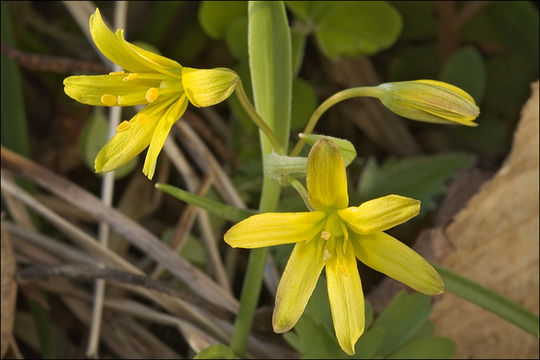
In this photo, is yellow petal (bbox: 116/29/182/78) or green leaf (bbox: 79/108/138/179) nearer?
yellow petal (bbox: 116/29/182/78)

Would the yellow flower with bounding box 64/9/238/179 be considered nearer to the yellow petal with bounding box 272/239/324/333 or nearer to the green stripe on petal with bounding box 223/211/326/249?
the green stripe on petal with bounding box 223/211/326/249

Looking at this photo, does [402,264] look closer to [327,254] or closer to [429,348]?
[327,254]

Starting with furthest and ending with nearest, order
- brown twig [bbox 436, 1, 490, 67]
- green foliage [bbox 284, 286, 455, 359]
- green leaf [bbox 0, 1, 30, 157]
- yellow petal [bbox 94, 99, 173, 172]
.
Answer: brown twig [bbox 436, 1, 490, 67], green leaf [bbox 0, 1, 30, 157], green foliage [bbox 284, 286, 455, 359], yellow petal [bbox 94, 99, 173, 172]

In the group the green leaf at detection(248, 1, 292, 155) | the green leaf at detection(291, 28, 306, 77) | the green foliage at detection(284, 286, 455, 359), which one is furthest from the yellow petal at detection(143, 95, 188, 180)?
the green leaf at detection(291, 28, 306, 77)

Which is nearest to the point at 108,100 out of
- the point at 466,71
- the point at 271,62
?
the point at 271,62

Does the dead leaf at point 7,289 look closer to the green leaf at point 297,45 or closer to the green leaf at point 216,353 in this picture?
the green leaf at point 216,353

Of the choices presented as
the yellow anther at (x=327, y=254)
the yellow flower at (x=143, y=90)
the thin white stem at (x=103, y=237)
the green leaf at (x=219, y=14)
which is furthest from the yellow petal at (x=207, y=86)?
the green leaf at (x=219, y=14)

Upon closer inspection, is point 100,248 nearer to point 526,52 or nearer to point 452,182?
point 452,182

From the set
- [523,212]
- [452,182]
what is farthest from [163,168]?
[523,212]
